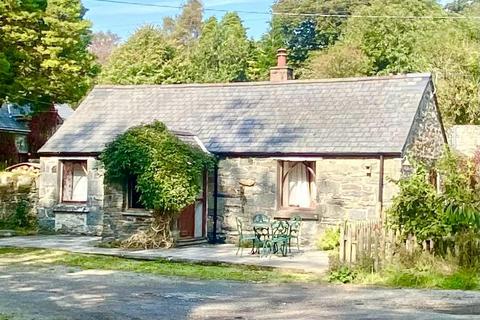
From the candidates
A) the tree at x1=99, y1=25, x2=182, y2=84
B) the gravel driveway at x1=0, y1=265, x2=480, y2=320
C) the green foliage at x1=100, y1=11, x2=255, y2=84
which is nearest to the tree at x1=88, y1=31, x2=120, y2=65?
the green foliage at x1=100, y1=11, x2=255, y2=84

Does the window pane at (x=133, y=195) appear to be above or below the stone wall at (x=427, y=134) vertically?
below

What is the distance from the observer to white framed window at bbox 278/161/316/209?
20.8 metres

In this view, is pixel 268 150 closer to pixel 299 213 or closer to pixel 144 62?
pixel 299 213

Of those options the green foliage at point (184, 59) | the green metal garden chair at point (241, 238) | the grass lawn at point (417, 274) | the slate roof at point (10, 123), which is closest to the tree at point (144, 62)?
the green foliage at point (184, 59)

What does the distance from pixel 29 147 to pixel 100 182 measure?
16.1 m

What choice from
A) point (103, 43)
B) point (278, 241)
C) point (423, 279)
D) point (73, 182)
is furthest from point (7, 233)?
point (103, 43)

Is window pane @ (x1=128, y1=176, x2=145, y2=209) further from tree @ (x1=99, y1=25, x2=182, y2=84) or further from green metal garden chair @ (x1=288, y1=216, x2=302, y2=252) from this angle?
tree @ (x1=99, y1=25, x2=182, y2=84)

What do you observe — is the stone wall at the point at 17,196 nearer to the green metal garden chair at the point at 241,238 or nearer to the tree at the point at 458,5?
the green metal garden chair at the point at 241,238

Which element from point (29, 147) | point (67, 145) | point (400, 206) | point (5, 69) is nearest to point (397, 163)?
point (400, 206)

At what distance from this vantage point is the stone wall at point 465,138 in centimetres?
2938

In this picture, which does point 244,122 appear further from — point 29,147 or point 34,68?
point 29,147

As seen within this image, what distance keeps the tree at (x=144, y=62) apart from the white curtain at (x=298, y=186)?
26.9 metres

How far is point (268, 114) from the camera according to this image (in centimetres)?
2253

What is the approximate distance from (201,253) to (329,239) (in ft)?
11.6
